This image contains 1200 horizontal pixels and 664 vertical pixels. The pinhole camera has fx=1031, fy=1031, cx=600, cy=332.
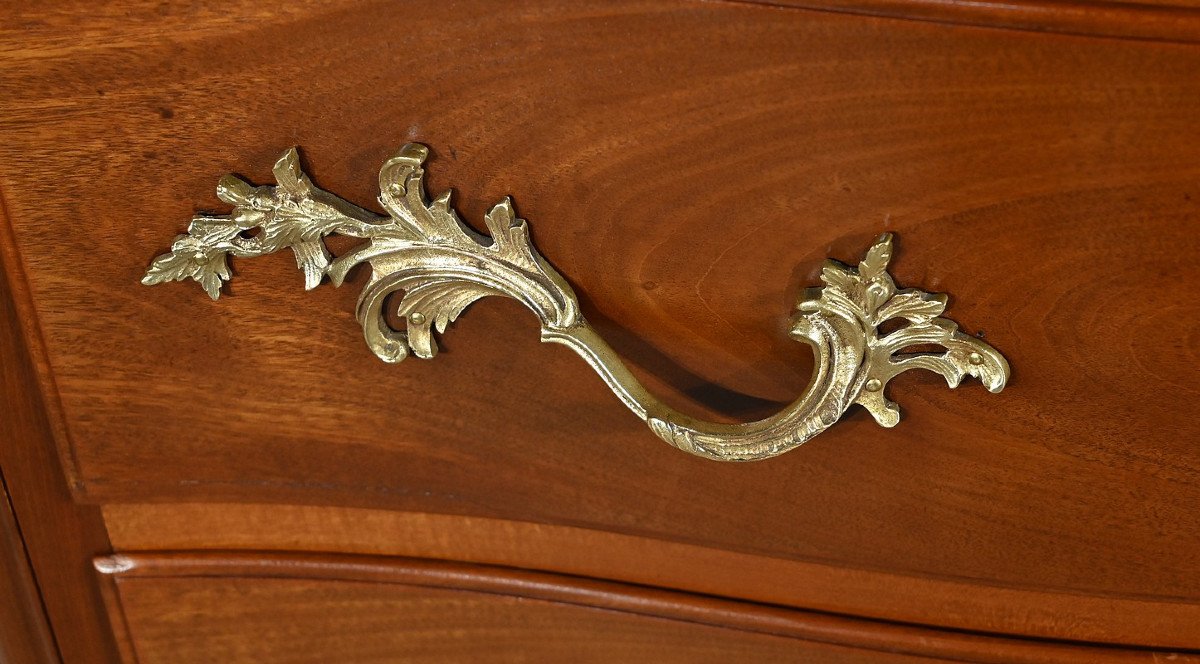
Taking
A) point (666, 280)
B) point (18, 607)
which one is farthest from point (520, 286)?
point (18, 607)

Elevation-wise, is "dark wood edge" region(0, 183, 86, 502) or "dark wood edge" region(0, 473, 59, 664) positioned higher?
"dark wood edge" region(0, 183, 86, 502)

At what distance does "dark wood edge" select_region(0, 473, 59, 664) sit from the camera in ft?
1.26

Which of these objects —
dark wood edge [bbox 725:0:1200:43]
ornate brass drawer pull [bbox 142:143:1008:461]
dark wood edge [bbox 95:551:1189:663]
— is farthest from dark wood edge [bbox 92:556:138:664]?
dark wood edge [bbox 725:0:1200:43]

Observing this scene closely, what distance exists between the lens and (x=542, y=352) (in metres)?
0.33

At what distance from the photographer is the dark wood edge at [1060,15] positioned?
0.76 feet

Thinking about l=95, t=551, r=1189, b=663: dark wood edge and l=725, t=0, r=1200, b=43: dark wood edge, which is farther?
l=95, t=551, r=1189, b=663: dark wood edge

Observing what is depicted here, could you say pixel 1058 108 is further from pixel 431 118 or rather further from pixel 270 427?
pixel 270 427

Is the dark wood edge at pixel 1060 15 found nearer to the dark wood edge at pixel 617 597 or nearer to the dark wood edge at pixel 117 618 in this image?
the dark wood edge at pixel 617 597

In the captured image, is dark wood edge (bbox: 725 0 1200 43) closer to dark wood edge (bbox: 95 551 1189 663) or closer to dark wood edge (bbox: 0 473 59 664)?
dark wood edge (bbox: 95 551 1189 663)

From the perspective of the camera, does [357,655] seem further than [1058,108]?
Yes

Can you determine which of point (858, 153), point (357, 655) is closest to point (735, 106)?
point (858, 153)

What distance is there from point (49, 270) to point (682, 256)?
0.66 ft

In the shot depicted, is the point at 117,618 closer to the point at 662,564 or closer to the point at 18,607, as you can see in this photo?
the point at 18,607

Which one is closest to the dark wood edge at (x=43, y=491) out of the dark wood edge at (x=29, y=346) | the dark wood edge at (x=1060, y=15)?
the dark wood edge at (x=29, y=346)
